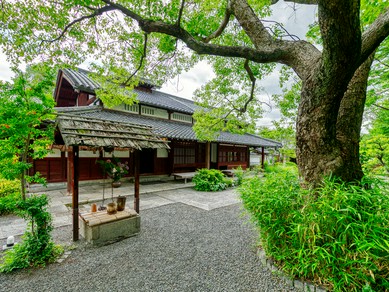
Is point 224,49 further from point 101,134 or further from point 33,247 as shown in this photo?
point 33,247

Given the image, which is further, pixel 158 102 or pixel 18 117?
pixel 158 102

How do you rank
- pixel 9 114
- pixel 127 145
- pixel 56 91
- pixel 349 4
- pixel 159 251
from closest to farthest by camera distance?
pixel 349 4, pixel 9 114, pixel 159 251, pixel 127 145, pixel 56 91

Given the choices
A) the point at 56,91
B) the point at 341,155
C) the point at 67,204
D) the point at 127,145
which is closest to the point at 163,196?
the point at 67,204

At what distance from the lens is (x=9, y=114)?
8.52ft

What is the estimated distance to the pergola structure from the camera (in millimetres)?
3316

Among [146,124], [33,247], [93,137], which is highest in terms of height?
[146,124]

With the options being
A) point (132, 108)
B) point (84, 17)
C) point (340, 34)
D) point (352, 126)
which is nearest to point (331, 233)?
point (352, 126)

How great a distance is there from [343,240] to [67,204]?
7.05 m

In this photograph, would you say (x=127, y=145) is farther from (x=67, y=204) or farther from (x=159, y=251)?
(x=67, y=204)

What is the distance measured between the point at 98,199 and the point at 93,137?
3878 millimetres

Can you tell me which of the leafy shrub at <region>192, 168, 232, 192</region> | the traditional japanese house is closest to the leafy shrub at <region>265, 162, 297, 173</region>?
the traditional japanese house

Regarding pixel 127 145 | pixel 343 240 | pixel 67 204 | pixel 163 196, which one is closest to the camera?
pixel 343 240

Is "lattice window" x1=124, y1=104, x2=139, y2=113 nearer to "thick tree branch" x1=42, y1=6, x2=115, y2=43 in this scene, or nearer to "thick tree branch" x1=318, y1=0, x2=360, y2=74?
"thick tree branch" x1=42, y1=6, x2=115, y2=43

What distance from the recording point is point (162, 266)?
283 cm
